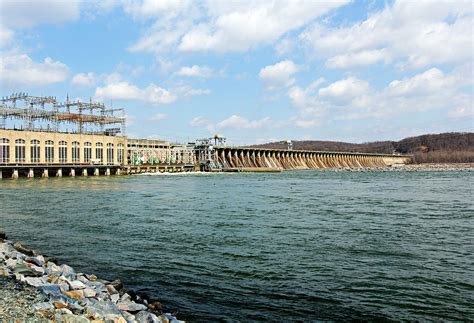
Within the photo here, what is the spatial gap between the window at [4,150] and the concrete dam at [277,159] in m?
54.9

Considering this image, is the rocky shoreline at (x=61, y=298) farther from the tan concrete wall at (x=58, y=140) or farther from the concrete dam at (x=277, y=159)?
the concrete dam at (x=277, y=159)

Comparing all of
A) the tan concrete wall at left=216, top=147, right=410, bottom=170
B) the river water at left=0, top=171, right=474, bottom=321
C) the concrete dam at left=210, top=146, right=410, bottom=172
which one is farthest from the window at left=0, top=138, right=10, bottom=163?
the tan concrete wall at left=216, top=147, right=410, bottom=170

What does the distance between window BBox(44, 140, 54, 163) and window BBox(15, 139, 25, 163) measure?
3721mm

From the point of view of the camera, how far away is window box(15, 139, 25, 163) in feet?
208

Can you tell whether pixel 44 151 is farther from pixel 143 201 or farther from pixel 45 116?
pixel 143 201

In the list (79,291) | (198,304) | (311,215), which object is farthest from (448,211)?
(79,291)

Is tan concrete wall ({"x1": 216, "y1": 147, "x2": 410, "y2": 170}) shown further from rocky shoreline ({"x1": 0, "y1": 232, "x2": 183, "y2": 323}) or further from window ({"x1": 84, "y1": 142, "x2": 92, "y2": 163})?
rocky shoreline ({"x1": 0, "y1": 232, "x2": 183, "y2": 323})

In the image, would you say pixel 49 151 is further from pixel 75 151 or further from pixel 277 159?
pixel 277 159

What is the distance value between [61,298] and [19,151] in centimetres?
6406

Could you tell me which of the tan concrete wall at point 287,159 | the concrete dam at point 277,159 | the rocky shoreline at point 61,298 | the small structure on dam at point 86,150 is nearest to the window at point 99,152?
the small structure on dam at point 86,150

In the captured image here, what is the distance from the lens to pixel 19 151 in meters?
63.8

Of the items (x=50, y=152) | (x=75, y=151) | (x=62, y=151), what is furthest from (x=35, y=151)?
(x=75, y=151)

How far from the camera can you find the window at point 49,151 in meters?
67.6

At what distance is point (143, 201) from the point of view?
31.1m
